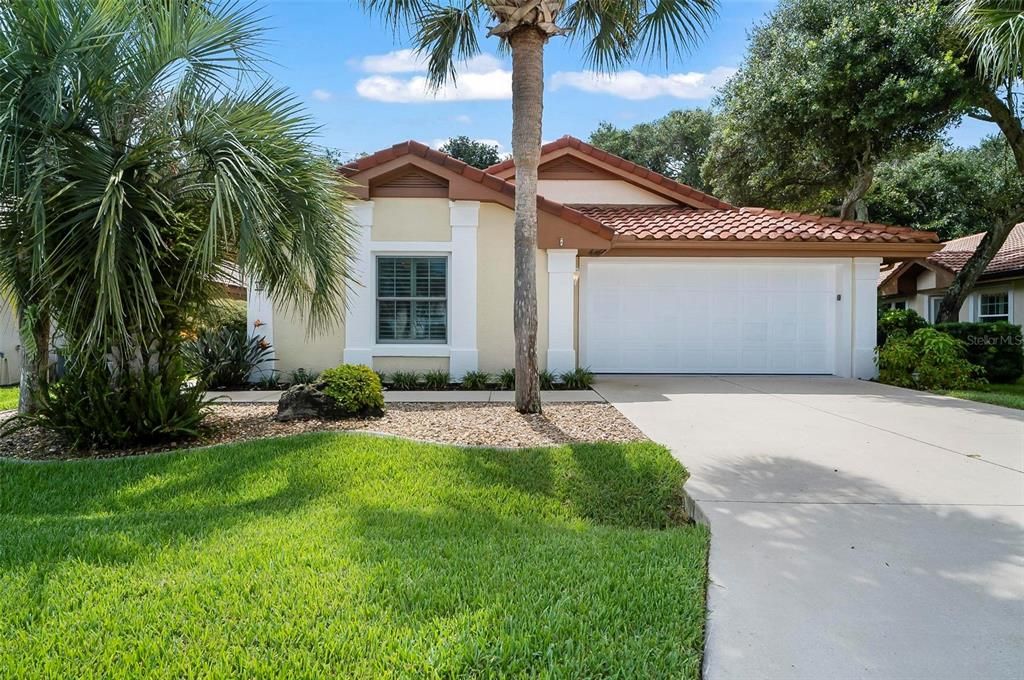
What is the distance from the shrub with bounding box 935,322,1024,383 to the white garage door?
2685 mm

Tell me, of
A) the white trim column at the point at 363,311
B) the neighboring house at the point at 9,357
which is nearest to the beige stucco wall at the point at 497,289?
the white trim column at the point at 363,311

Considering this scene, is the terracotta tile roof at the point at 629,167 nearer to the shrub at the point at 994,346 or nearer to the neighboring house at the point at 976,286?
the neighboring house at the point at 976,286

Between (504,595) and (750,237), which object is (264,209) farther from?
(750,237)

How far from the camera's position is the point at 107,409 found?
590 centimetres

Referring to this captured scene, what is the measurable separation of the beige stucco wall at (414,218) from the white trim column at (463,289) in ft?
0.61

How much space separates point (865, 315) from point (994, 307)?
945 cm

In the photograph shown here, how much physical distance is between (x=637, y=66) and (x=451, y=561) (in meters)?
8.13

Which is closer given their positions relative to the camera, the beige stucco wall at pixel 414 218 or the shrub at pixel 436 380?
the shrub at pixel 436 380

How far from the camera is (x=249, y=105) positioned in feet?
20.2

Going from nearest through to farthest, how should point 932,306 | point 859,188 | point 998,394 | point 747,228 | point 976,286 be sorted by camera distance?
point 998,394 → point 747,228 → point 859,188 → point 976,286 → point 932,306

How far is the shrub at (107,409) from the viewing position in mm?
5910

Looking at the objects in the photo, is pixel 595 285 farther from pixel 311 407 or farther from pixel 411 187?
pixel 311 407

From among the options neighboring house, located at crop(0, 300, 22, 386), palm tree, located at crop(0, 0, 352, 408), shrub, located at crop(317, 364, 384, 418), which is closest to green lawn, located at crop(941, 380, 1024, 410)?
shrub, located at crop(317, 364, 384, 418)

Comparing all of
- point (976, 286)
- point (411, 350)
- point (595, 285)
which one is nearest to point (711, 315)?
point (595, 285)
